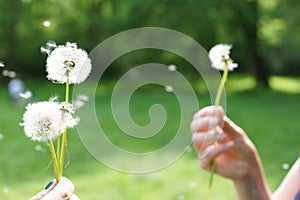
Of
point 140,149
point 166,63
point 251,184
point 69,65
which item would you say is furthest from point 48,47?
point 166,63

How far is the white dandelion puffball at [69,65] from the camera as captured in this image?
36 cm

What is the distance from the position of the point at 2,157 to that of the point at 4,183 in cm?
63

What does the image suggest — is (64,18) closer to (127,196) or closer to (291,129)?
(291,129)

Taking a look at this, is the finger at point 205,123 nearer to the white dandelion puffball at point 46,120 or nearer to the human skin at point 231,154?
the human skin at point 231,154

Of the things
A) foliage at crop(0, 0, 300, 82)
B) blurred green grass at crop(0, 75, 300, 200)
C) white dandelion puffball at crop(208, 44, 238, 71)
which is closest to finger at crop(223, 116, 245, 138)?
white dandelion puffball at crop(208, 44, 238, 71)

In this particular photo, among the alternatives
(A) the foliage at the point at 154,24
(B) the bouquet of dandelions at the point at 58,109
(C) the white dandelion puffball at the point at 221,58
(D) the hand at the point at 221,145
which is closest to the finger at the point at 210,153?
(D) the hand at the point at 221,145

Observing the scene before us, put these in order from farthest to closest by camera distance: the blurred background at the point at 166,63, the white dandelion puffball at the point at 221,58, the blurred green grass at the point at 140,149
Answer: the blurred background at the point at 166,63
the blurred green grass at the point at 140,149
the white dandelion puffball at the point at 221,58

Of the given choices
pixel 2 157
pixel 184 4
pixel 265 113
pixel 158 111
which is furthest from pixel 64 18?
pixel 158 111

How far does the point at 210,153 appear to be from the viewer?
1.87 ft

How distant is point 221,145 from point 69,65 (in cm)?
26

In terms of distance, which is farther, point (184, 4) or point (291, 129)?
point (184, 4)

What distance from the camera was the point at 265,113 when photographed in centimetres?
546

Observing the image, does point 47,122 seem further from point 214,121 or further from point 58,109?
point 214,121

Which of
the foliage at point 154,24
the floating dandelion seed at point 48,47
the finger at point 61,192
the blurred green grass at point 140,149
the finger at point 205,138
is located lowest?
the finger at point 61,192
